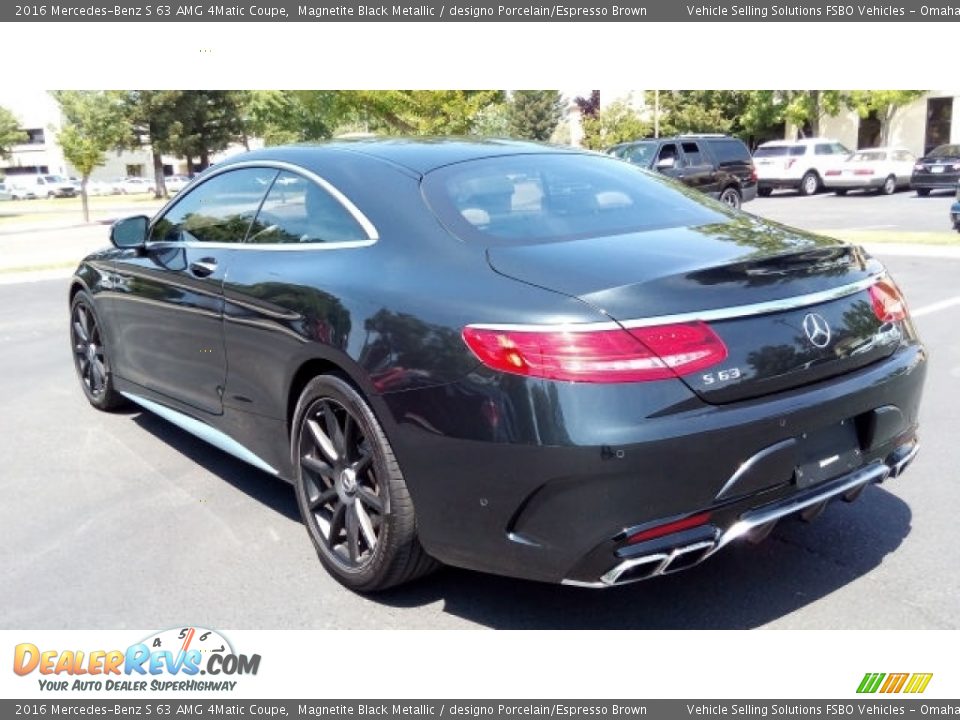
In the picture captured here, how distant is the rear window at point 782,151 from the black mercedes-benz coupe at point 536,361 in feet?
90.1

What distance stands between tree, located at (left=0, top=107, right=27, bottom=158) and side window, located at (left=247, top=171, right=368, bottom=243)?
207 ft

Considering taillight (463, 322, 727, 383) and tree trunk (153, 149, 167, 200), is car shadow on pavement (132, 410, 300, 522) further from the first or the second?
tree trunk (153, 149, 167, 200)

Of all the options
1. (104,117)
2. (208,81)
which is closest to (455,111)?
(208,81)

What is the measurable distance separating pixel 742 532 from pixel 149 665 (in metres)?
2.00

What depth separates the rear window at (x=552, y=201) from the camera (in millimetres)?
3229

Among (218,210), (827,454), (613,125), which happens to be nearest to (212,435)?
(218,210)

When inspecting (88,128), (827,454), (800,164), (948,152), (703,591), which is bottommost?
(703,591)

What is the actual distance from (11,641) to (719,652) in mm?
2426

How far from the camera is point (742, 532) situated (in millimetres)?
2689

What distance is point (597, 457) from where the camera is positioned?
249cm

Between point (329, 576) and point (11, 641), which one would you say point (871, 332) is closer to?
point (329, 576)

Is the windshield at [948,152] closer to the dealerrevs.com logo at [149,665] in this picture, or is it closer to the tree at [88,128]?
the tree at [88,128]

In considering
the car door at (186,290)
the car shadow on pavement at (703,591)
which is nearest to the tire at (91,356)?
the car door at (186,290)

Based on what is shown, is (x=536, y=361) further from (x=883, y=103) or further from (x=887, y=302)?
(x=883, y=103)
